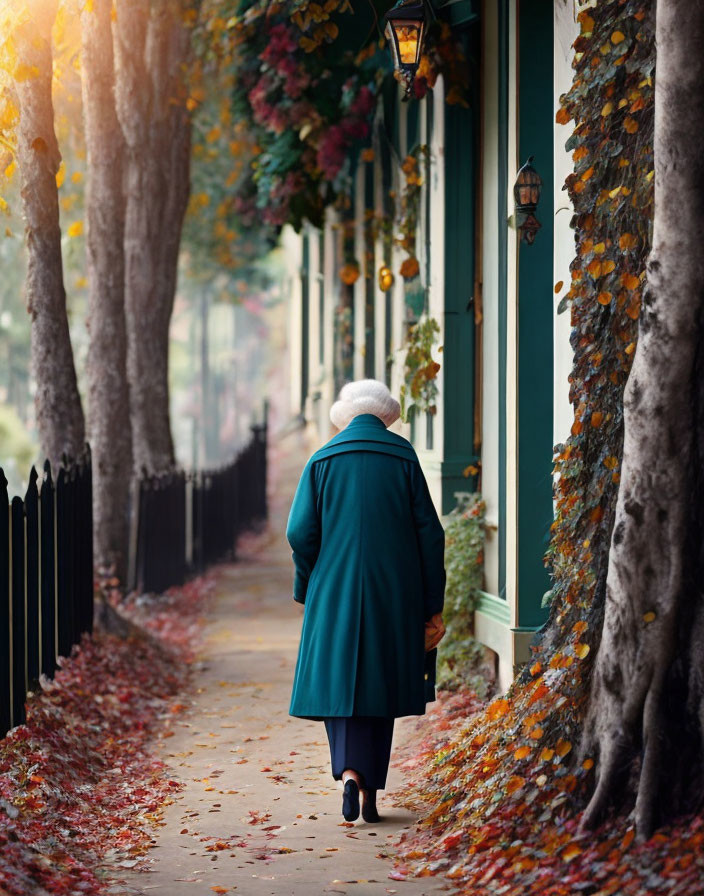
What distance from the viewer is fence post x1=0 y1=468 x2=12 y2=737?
6.43m

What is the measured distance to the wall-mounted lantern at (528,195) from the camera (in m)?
7.44

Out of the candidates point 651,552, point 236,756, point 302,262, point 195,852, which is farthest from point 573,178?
point 302,262

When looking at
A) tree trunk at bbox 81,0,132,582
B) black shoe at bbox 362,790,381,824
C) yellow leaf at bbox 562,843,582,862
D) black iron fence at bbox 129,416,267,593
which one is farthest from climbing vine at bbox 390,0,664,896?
black iron fence at bbox 129,416,267,593

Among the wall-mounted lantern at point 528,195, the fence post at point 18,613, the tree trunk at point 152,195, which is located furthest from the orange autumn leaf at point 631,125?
the tree trunk at point 152,195

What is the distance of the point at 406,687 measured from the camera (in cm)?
600

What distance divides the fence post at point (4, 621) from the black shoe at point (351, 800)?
1745 mm

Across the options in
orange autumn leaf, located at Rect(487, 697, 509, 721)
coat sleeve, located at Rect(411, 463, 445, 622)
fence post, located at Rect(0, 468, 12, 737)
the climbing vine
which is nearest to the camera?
the climbing vine

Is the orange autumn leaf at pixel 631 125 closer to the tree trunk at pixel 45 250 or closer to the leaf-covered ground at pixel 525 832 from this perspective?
the leaf-covered ground at pixel 525 832

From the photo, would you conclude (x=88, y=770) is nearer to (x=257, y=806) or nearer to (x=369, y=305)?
(x=257, y=806)

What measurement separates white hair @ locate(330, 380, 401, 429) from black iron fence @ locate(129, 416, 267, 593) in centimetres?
839

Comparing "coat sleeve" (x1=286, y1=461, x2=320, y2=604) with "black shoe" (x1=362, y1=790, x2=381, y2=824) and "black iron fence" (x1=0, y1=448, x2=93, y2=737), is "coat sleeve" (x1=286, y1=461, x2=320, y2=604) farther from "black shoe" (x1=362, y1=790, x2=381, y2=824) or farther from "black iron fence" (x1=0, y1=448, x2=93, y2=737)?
"black iron fence" (x1=0, y1=448, x2=93, y2=737)

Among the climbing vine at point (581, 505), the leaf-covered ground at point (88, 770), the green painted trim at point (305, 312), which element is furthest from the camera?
the green painted trim at point (305, 312)

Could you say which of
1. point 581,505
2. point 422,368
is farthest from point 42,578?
point 422,368

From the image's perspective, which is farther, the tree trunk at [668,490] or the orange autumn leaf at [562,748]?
the orange autumn leaf at [562,748]
